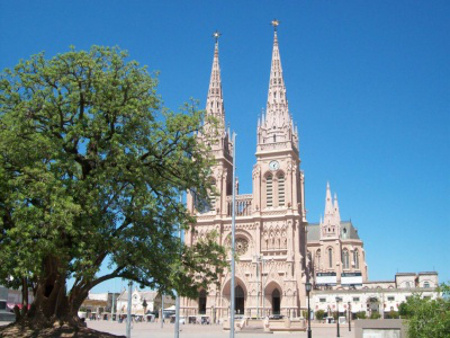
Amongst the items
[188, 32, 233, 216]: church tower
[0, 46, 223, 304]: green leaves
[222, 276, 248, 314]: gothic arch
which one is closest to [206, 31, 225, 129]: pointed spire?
[188, 32, 233, 216]: church tower

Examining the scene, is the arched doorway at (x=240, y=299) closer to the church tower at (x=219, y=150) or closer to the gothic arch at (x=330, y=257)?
the church tower at (x=219, y=150)

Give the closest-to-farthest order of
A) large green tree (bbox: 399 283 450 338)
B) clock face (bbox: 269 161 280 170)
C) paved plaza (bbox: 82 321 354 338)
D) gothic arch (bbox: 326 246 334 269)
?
large green tree (bbox: 399 283 450 338) < paved plaza (bbox: 82 321 354 338) < clock face (bbox: 269 161 280 170) < gothic arch (bbox: 326 246 334 269)

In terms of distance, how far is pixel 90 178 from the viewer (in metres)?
17.3

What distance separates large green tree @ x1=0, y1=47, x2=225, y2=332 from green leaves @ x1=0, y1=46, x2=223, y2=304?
0.04m

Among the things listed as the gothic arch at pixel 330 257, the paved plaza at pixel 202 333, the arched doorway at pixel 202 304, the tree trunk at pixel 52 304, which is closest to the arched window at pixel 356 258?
the gothic arch at pixel 330 257

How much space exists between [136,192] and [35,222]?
3.83 m

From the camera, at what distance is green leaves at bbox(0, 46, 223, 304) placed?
15945 mm

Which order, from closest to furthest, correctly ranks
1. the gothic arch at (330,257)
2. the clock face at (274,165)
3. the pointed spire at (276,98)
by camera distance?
1. the clock face at (274,165)
2. the pointed spire at (276,98)
3. the gothic arch at (330,257)

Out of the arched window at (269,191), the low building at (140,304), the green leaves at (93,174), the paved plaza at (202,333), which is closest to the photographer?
the green leaves at (93,174)

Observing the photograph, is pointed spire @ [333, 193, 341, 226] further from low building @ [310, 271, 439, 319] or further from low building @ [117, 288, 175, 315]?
low building @ [117, 288, 175, 315]

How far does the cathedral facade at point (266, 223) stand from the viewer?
233 feet

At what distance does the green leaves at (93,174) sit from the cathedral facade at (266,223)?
4859 cm

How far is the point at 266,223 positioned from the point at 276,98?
75.5 ft

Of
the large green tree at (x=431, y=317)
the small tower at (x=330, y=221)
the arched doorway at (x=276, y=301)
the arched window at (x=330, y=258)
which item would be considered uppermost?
the small tower at (x=330, y=221)
